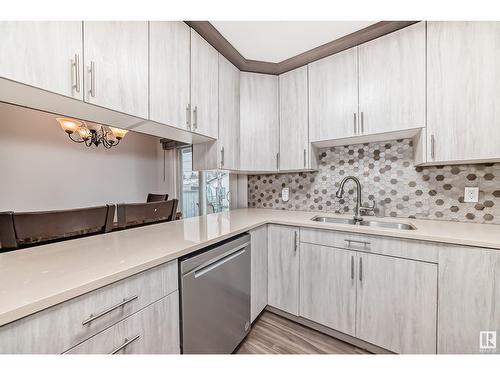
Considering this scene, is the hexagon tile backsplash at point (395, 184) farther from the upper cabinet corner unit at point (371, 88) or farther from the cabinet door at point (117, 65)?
the cabinet door at point (117, 65)

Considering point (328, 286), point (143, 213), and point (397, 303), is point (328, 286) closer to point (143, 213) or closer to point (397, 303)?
point (397, 303)

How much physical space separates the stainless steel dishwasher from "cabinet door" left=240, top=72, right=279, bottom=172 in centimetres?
87

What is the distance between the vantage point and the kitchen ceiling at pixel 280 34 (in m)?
1.49

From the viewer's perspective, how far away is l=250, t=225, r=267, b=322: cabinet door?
1.58 m

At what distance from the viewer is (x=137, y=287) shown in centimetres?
77

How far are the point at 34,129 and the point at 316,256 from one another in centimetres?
353

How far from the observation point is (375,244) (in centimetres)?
132

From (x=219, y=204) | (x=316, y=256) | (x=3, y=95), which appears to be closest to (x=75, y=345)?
(x=3, y=95)

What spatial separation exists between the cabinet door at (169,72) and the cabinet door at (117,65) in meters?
0.05

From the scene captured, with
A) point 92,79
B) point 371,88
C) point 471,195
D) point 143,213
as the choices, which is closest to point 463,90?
point 371,88

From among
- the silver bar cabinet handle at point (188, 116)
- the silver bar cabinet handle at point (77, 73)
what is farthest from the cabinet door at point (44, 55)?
the silver bar cabinet handle at point (188, 116)

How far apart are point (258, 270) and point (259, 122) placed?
139 cm
